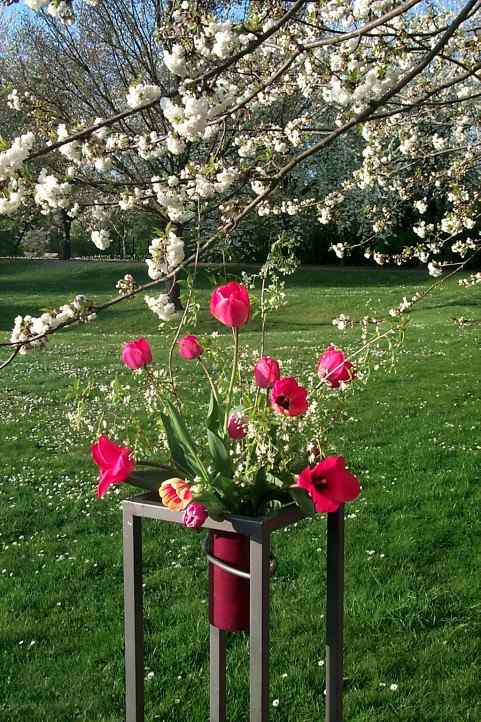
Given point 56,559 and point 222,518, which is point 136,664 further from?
point 56,559

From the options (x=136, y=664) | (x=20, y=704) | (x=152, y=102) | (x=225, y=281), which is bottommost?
(x=20, y=704)

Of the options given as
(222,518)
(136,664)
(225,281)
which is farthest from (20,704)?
(225,281)

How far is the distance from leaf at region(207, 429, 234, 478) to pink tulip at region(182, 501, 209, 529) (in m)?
0.19

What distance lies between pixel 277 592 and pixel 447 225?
3.43 meters

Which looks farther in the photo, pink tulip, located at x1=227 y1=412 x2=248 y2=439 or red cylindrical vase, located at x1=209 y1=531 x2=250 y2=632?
pink tulip, located at x1=227 y1=412 x2=248 y2=439

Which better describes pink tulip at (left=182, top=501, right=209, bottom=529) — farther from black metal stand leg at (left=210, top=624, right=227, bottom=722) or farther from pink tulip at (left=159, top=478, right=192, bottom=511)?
black metal stand leg at (left=210, top=624, right=227, bottom=722)

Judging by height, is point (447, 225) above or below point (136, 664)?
above

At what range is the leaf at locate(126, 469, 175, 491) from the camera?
91.0 inches

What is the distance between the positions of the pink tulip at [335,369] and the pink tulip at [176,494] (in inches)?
22.1

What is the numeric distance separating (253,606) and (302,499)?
1.02 ft

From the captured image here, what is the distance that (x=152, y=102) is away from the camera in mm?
3051

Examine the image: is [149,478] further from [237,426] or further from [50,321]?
[50,321]

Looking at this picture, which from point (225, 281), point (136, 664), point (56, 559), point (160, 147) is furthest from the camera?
point (56, 559)

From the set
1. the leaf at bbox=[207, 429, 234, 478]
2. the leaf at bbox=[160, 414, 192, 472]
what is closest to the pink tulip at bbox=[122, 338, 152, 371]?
the leaf at bbox=[160, 414, 192, 472]
